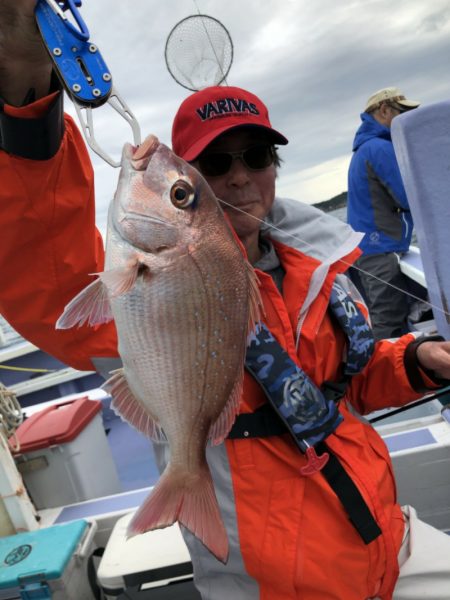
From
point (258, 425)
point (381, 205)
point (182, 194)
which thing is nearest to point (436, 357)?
point (258, 425)

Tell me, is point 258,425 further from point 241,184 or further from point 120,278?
point 241,184

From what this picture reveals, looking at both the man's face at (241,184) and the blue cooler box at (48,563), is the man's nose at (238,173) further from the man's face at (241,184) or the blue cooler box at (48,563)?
the blue cooler box at (48,563)

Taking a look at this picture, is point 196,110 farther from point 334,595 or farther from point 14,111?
point 334,595

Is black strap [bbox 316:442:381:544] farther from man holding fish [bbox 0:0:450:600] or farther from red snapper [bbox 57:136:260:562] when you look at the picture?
red snapper [bbox 57:136:260:562]

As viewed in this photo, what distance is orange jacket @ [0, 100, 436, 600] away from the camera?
137 centimetres

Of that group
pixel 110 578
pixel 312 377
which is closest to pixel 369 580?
pixel 312 377

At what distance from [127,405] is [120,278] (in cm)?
38

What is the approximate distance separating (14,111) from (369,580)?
1.85 meters

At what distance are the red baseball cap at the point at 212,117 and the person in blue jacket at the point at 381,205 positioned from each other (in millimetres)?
3319

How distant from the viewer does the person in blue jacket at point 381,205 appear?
15.4ft

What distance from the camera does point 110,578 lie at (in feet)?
6.96

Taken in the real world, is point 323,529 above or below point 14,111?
below

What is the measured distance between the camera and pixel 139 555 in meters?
2.20

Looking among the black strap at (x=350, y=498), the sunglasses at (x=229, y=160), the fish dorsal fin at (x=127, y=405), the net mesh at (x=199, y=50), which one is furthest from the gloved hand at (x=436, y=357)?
the net mesh at (x=199, y=50)
